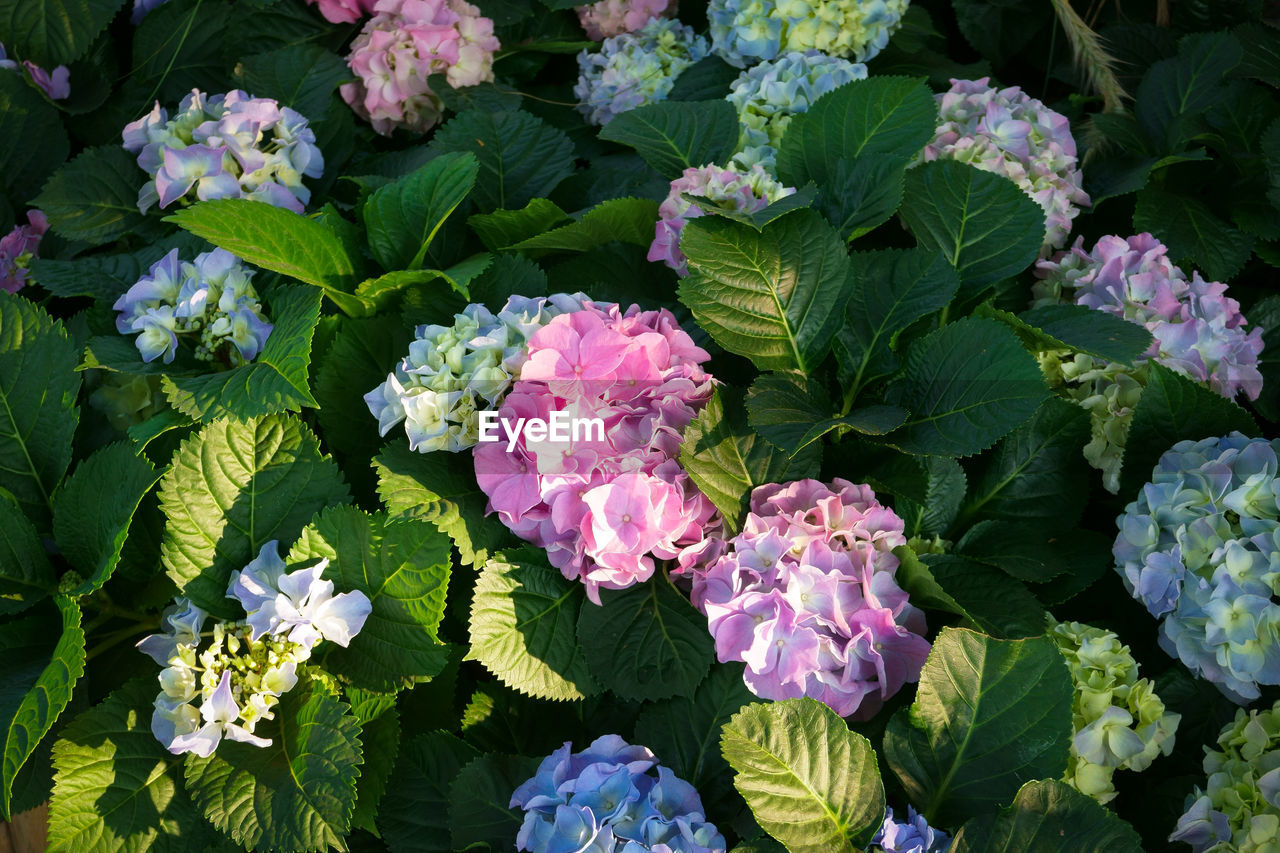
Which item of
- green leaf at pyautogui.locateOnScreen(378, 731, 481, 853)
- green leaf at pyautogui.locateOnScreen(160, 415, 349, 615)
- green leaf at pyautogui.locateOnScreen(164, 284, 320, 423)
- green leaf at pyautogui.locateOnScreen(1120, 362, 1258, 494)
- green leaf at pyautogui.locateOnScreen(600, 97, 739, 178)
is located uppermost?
green leaf at pyautogui.locateOnScreen(600, 97, 739, 178)

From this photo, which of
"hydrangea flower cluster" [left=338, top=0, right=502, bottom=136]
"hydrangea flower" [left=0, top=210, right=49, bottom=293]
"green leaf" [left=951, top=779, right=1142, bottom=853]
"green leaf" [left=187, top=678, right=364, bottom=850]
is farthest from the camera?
"hydrangea flower cluster" [left=338, top=0, right=502, bottom=136]

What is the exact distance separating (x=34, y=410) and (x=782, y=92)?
850mm

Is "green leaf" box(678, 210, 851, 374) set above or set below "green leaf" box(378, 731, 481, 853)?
above

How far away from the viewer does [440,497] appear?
2.96 ft

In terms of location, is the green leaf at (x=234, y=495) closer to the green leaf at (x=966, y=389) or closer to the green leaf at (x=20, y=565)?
the green leaf at (x=20, y=565)

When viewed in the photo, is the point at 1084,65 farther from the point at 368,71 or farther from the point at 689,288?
the point at 368,71

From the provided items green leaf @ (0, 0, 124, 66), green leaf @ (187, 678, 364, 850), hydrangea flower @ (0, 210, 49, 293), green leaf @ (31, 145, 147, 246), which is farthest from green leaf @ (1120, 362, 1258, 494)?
green leaf @ (0, 0, 124, 66)

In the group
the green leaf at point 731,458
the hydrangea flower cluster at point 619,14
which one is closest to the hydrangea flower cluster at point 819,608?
the green leaf at point 731,458

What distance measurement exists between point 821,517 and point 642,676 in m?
0.20

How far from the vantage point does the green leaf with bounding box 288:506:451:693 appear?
87 centimetres

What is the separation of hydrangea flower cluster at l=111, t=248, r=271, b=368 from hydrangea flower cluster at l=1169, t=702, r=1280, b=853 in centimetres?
91

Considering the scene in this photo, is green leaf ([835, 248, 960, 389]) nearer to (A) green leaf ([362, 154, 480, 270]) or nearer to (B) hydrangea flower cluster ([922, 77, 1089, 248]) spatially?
(B) hydrangea flower cluster ([922, 77, 1089, 248])

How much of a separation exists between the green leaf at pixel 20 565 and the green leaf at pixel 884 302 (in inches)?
29.4

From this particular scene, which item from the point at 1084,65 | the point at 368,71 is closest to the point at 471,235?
the point at 368,71
